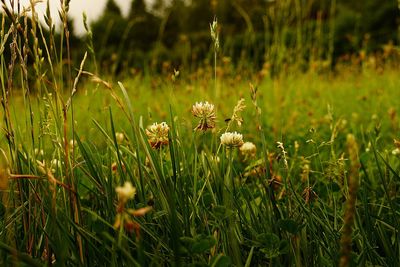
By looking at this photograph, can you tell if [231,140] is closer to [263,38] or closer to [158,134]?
[158,134]

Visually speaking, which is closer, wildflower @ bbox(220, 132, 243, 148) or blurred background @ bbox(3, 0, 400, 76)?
wildflower @ bbox(220, 132, 243, 148)

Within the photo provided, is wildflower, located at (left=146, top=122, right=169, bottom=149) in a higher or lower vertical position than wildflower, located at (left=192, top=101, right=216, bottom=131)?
lower

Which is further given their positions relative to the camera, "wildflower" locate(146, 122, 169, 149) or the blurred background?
the blurred background

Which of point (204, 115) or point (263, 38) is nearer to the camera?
point (204, 115)

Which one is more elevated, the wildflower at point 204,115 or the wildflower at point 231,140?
the wildflower at point 204,115

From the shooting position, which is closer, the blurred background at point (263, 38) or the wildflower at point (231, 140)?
the wildflower at point (231, 140)

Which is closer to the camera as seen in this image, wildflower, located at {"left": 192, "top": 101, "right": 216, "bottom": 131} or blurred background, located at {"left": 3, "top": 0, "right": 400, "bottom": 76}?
wildflower, located at {"left": 192, "top": 101, "right": 216, "bottom": 131}

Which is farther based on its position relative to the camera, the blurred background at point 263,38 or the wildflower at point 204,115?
the blurred background at point 263,38

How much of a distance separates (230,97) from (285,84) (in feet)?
1.67

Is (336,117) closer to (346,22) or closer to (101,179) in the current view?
(101,179)

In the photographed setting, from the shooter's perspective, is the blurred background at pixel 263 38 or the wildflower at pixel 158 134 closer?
the wildflower at pixel 158 134

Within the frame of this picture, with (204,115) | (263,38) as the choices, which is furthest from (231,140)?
(263,38)

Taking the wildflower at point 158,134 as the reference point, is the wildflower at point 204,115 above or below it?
above

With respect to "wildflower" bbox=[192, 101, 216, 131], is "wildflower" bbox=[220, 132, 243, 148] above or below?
below
